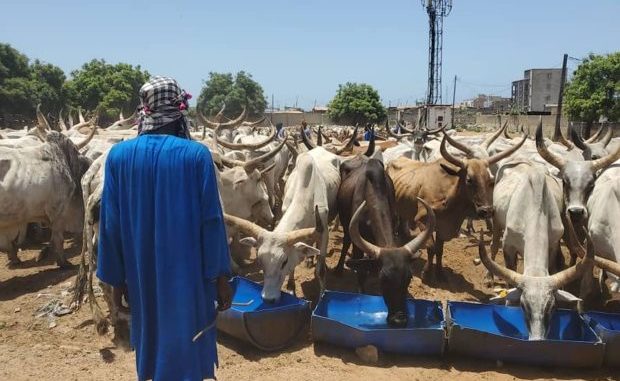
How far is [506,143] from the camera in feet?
34.5

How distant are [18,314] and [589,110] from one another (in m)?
26.1

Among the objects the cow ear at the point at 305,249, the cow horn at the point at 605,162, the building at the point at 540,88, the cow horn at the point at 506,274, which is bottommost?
the cow horn at the point at 506,274

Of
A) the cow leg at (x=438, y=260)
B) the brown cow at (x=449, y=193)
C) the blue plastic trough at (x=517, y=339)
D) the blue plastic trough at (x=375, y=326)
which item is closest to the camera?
the blue plastic trough at (x=517, y=339)

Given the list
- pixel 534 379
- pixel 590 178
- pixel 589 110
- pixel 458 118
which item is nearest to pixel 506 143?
pixel 590 178

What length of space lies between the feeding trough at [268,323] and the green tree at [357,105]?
40057mm

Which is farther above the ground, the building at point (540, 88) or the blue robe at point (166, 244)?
the building at point (540, 88)

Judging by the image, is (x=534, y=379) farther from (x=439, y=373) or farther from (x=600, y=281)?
(x=600, y=281)

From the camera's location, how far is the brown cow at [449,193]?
21.5ft

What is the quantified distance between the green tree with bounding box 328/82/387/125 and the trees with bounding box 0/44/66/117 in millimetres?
23121

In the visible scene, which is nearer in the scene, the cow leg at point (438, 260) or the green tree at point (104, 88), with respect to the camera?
the cow leg at point (438, 260)

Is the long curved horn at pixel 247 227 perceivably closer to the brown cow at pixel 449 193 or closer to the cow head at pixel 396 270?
the cow head at pixel 396 270

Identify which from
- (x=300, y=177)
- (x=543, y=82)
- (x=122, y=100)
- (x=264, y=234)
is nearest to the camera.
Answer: (x=264, y=234)

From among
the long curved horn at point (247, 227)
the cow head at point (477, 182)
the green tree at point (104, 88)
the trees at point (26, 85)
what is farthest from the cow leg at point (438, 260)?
the green tree at point (104, 88)

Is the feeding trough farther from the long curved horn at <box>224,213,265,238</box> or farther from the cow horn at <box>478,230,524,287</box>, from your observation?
the cow horn at <box>478,230,524,287</box>
